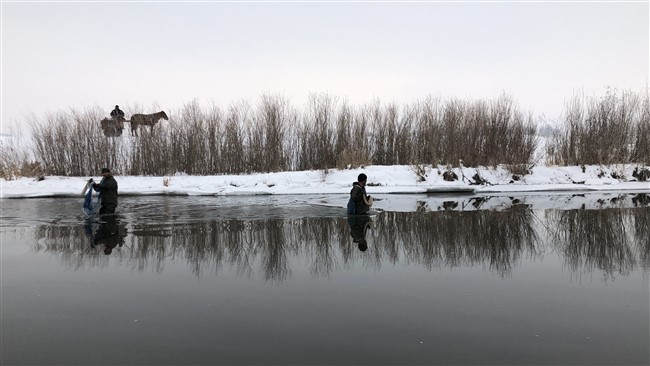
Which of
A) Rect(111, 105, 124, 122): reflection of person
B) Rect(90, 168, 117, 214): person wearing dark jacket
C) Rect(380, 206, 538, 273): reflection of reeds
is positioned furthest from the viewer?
Rect(111, 105, 124, 122): reflection of person

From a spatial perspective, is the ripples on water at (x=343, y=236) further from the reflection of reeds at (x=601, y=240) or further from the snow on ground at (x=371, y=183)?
the snow on ground at (x=371, y=183)

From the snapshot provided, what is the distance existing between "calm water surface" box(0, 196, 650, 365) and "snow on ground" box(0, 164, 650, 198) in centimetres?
880

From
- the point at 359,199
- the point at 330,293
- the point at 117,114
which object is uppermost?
the point at 117,114

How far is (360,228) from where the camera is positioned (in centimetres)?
970

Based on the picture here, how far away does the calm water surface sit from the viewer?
375 centimetres

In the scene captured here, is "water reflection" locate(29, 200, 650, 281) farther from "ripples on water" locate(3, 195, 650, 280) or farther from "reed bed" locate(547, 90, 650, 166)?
"reed bed" locate(547, 90, 650, 166)

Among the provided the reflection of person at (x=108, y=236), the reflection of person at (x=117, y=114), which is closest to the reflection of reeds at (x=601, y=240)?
the reflection of person at (x=108, y=236)

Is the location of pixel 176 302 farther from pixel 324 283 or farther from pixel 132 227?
pixel 132 227

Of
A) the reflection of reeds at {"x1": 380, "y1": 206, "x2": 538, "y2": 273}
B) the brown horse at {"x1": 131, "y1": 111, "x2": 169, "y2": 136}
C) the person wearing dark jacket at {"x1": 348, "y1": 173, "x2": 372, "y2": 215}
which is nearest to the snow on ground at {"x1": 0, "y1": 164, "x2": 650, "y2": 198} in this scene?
the brown horse at {"x1": 131, "y1": 111, "x2": 169, "y2": 136}

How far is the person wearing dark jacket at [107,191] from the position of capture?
37.9ft

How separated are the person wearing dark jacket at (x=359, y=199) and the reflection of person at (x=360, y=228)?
19cm

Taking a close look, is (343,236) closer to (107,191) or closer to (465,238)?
(465,238)

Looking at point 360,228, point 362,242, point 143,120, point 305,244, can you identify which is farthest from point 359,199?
point 143,120

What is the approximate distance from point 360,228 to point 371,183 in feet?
32.8
